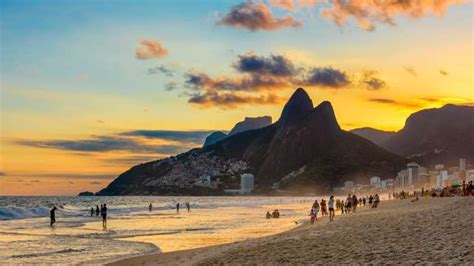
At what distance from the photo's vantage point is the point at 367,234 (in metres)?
21.5

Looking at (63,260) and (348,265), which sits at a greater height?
(348,265)

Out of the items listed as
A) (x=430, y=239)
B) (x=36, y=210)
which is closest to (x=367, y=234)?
(x=430, y=239)

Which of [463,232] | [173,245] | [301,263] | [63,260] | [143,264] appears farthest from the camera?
[173,245]

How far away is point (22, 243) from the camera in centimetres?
3584

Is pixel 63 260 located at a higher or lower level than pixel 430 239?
lower

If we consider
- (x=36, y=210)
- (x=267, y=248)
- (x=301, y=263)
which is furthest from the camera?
(x=36, y=210)

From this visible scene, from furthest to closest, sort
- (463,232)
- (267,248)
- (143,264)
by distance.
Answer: (143,264) → (267,248) → (463,232)

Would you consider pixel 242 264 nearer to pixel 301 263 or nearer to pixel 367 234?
pixel 301 263

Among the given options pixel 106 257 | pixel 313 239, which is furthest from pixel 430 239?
pixel 106 257

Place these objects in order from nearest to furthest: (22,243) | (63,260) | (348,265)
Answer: (348,265) → (63,260) → (22,243)

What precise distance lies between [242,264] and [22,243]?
74.4 feet

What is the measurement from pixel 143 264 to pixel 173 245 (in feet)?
29.5

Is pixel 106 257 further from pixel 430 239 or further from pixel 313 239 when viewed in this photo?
pixel 430 239

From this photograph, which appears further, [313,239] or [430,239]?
[313,239]
